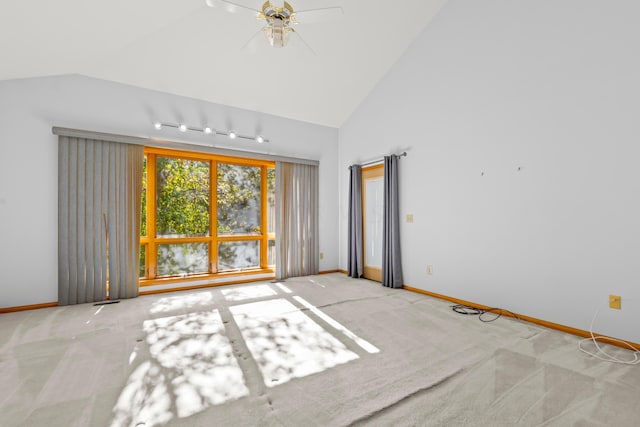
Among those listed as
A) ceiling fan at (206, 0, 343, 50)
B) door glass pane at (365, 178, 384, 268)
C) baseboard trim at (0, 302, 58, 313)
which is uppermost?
ceiling fan at (206, 0, 343, 50)

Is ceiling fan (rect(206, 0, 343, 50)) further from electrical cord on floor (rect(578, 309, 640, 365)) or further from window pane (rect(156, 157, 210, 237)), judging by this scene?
electrical cord on floor (rect(578, 309, 640, 365))

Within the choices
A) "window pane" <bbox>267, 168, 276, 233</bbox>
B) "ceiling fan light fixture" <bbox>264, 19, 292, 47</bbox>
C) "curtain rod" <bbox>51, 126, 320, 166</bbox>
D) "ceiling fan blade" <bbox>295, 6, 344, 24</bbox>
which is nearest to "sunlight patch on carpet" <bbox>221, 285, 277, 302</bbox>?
"window pane" <bbox>267, 168, 276, 233</bbox>

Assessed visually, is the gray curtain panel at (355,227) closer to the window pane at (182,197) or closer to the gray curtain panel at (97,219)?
the window pane at (182,197)

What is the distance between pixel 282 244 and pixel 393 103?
9.64ft

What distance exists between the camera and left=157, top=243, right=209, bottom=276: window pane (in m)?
4.07

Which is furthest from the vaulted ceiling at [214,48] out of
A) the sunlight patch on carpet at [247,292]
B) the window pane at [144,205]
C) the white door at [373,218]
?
the sunlight patch on carpet at [247,292]

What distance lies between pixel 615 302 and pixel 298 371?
2650 mm

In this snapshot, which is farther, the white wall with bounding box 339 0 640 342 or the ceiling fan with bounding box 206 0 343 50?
the ceiling fan with bounding box 206 0 343 50

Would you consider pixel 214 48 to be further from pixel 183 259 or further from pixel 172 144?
pixel 183 259

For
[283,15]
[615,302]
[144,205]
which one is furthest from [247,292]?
[615,302]

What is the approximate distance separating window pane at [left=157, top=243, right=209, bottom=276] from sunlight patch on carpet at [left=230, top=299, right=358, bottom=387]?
148cm

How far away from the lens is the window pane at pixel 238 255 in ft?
14.8

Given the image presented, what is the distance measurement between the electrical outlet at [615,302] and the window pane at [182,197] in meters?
4.75

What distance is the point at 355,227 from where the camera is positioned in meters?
4.90
